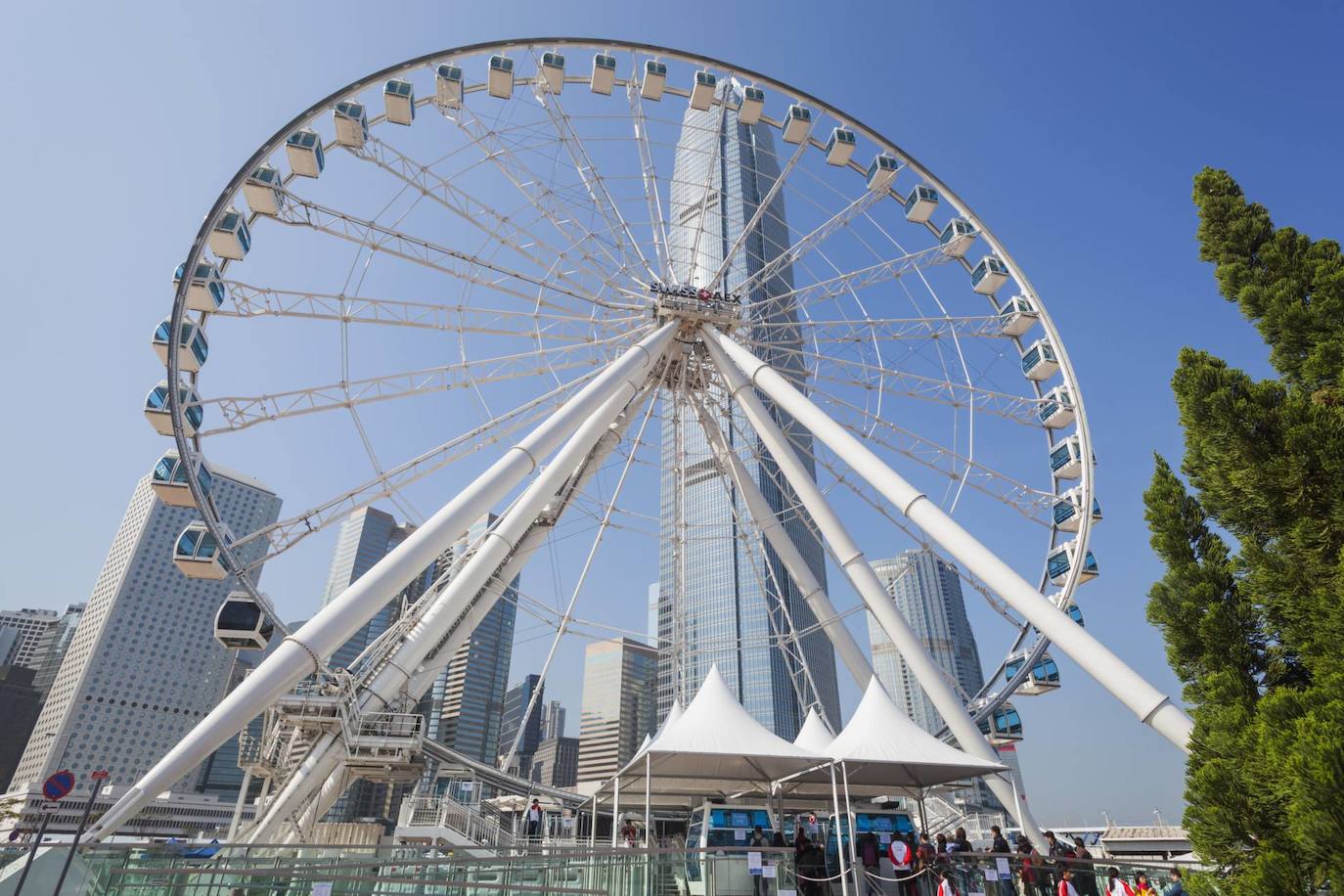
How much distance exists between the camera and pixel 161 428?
57.2 feet

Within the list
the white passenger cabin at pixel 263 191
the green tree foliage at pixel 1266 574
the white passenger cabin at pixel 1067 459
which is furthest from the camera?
the white passenger cabin at pixel 1067 459

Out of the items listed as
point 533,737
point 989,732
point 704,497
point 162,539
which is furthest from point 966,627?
point 989,732

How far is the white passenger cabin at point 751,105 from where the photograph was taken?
24875 mm

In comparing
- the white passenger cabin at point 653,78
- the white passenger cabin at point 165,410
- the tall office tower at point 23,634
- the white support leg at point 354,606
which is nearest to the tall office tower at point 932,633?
the white passenger cabin at point 653,78

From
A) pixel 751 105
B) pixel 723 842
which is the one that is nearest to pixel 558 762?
pixel 751 105

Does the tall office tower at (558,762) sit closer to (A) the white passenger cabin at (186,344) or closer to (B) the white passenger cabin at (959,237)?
(B) the white passenger cabin at (959,237)

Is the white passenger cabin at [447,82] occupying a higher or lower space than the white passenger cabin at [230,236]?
higher

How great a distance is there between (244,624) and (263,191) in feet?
33.1

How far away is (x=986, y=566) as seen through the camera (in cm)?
1527

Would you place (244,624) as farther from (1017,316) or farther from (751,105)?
(1017,316)

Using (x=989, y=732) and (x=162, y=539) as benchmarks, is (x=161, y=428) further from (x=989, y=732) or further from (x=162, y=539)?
(x=162, y=539)

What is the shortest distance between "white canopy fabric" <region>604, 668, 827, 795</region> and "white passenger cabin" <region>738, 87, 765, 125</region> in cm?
1740

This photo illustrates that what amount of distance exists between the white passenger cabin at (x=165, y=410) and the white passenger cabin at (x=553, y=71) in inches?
505

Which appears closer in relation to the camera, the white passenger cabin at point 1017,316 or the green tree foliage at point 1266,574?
the green tree foliage at point 1266,574
